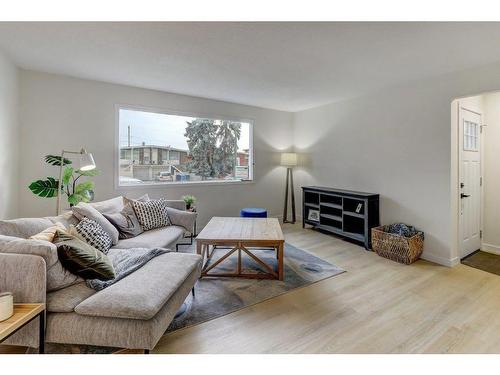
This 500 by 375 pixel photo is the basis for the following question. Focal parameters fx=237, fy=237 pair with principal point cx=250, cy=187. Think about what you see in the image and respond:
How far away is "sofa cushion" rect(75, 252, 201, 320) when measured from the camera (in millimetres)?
1298

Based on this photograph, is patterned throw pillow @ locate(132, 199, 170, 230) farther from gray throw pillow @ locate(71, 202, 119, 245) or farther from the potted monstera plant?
the potted monstera plant

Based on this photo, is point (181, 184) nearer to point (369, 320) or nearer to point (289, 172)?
point (289, 172)

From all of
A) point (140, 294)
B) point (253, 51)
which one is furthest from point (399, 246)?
point (140, 294)

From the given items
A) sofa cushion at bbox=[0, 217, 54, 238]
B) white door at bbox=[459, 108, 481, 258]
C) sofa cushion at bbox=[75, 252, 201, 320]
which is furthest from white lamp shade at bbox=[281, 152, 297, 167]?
sofa cushion at bbox=[0, 217, 54, 238]

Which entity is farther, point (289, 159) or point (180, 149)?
point (289, 159)

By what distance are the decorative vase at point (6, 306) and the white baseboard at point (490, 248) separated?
5043mm

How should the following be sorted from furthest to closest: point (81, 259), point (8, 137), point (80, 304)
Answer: point (8, 137) < point (81, 259) < point (80, 304)

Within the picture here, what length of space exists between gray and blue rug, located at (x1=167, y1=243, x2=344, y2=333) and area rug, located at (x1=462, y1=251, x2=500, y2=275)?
67.4 inches

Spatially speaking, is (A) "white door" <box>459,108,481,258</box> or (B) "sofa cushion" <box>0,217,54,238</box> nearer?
(B) "sofa cushion" <box>0,217,54,238</box>

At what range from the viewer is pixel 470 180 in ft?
10.3

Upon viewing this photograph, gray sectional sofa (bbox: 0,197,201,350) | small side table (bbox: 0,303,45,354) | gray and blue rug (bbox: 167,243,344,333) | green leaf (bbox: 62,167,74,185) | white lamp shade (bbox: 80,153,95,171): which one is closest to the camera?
small side table (bbox: 0,303,45,354)

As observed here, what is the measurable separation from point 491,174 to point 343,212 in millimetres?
2027

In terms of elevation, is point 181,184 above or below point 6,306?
above

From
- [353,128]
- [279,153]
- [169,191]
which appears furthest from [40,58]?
[353,128]
